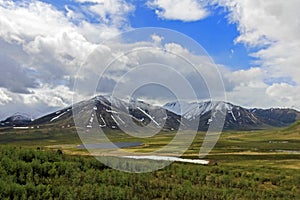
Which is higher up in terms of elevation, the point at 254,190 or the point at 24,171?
the point at 24,171

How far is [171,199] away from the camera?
29312mm

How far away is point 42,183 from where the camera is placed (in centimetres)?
2703

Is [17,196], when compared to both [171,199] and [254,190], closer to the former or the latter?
[171,199]

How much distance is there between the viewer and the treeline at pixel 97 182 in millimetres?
25250

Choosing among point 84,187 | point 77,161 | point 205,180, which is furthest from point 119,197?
point 205,180

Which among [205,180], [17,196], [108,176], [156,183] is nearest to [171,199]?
[156,183]

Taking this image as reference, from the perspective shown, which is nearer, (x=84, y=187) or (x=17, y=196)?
(x=17, y=196)

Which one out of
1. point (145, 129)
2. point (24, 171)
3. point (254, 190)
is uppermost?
point (145, 129)

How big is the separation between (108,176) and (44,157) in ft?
20.3

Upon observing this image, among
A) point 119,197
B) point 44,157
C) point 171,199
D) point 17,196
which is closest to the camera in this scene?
point 17,196

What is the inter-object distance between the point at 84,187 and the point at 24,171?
15.3 ft

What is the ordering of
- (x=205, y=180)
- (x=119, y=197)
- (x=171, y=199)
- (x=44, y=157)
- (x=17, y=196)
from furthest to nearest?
(x=205, y=180) → (x=44, y=157) → (x=171, y=199) → (x=119, y=197) → (x=17, y=196)

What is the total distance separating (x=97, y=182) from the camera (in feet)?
98.1

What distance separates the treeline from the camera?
2525cm
